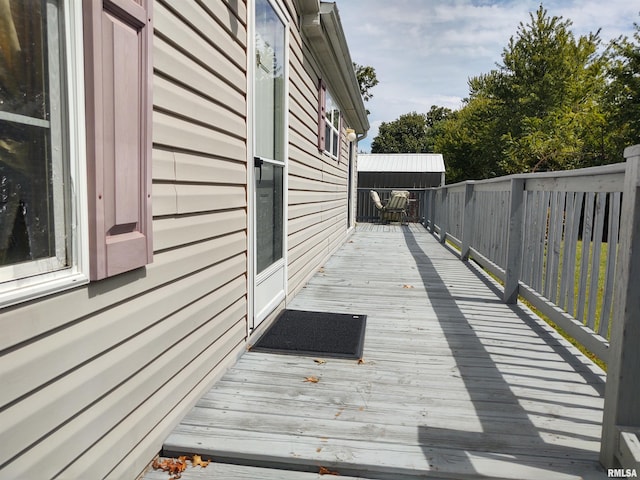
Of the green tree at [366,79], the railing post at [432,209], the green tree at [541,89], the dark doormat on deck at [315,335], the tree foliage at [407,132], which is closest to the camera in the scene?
the dark doormat on deck at [315,335]

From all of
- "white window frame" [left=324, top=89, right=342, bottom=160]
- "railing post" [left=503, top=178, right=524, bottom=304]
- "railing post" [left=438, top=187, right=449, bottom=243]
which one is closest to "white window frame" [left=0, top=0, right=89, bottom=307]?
"railing post" [left=503, top=178, right=524, bottom=304]

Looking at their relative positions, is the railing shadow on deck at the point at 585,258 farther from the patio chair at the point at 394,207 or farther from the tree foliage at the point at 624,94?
the tree foliage at the point at 624,94

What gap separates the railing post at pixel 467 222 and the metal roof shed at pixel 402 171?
14080 millimetres

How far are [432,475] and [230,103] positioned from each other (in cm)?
207

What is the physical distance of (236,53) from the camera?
2613 mm

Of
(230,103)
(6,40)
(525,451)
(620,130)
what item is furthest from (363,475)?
(620,130)

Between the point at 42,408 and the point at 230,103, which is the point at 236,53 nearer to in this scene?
the point at 230,103

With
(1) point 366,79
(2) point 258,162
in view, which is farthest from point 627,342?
(1) point 366,79

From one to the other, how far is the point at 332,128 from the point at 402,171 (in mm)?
13803

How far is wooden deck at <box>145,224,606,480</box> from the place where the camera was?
175 cm

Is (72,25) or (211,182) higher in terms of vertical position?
(72,25)

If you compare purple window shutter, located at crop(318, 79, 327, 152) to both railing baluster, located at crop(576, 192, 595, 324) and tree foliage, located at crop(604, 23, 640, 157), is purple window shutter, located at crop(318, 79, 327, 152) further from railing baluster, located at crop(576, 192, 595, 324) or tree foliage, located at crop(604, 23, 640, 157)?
tree foliage, located at crop(604, 23, 640, 157)

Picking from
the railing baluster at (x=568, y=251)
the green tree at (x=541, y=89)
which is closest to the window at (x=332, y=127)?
the railing baluster at (x=568, y=251)

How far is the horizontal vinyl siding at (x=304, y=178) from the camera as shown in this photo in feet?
13.6
